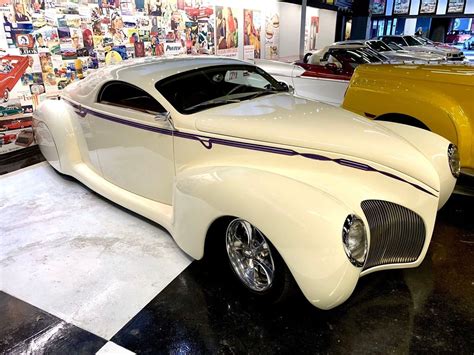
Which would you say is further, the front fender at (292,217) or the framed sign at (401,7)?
the framed sign at (401,7)

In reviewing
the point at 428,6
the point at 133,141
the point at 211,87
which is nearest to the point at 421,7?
the point at 428,6

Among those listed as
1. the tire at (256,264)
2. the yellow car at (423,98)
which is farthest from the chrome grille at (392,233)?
the yellow car at (423,98)

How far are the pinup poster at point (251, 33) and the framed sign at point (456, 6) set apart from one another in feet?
38.9

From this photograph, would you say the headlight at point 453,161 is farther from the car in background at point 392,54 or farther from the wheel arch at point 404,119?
the car in background at point 392,54

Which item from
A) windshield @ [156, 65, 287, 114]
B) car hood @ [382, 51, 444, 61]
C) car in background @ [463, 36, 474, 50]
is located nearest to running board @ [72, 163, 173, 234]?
windshield @ [156, 65, 287, 114]

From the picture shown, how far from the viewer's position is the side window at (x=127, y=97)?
2856 mm

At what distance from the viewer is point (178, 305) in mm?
2254

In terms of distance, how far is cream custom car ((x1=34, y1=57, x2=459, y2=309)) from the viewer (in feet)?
6.14

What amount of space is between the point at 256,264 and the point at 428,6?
19.4 meters

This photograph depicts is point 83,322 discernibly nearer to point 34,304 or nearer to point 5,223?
point 34,304

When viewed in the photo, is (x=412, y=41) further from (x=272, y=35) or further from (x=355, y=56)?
(x=355, y=56)

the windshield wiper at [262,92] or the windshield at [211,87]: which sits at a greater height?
the windshield at [211,87]

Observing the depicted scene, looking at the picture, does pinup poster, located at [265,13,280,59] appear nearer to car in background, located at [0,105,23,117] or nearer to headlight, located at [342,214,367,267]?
car in background, located at [0,105,23,117]

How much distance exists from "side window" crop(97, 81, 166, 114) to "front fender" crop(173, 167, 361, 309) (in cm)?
88
